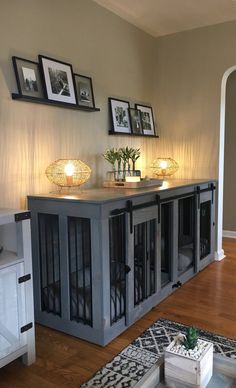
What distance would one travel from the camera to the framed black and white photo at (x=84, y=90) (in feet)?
8.93

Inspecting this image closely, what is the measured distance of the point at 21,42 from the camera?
2.29 meters

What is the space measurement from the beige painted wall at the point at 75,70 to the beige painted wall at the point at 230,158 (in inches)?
64.9

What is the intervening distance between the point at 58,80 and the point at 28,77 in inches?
10.4

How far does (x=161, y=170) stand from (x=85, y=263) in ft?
5.11

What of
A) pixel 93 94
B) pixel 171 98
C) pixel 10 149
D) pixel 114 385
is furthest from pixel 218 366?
pixel 171 98

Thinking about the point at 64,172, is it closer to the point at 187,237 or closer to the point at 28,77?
the point at 28,77

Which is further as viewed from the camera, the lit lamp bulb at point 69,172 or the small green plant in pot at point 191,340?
the lit lamp bulb at point 69,172

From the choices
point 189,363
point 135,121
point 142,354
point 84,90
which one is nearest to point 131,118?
point 135,121

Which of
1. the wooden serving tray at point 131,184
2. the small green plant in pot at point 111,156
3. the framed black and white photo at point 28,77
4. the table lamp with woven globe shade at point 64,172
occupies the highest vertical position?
the framed black and white photo at point 28,77

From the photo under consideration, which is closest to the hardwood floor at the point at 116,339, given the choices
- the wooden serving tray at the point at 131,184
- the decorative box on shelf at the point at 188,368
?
the decorative box on shelf at the point at 188,368

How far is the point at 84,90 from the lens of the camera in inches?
110

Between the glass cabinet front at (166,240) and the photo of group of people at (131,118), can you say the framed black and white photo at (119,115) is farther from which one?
the glass cabinet front at (166,240)

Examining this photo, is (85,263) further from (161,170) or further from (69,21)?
(69,21)

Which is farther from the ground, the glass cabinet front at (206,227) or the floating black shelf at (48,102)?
the floating black shelf at (48,102)
